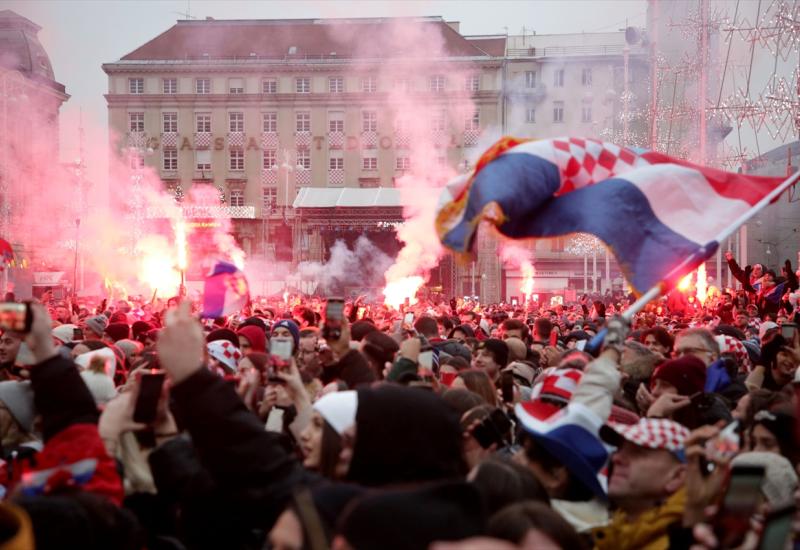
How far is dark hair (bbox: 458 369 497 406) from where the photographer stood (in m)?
6.47

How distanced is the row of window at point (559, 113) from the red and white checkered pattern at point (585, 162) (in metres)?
69.4

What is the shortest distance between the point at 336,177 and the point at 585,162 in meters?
70.3

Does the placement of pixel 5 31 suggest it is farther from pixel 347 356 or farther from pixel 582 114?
pixel 582 114

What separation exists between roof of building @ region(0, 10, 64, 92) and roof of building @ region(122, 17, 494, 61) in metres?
33.9

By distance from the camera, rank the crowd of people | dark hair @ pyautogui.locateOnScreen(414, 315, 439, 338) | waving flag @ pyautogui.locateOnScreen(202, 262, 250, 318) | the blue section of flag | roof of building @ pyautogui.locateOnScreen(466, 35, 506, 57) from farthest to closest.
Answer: roof of building @ pyautogui.locateOnScreen(466, 35, 506, 57), dark hair @ pyautogui.locateOnScreen(414, 315, 439, 338), waving flag @ pyautogui.locateOnScreen(202, 262, 250, 318), the blue section of flag, the crowd of people

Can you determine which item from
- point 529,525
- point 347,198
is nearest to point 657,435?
point 529,525

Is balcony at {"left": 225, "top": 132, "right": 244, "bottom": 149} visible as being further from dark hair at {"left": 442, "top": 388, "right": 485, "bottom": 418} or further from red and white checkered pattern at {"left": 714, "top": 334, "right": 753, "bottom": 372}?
dark hair at {"left": 442, "top": 388, "right": 485, "bottom": 418}

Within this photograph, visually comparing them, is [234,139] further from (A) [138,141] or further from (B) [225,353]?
(B) [225,353]

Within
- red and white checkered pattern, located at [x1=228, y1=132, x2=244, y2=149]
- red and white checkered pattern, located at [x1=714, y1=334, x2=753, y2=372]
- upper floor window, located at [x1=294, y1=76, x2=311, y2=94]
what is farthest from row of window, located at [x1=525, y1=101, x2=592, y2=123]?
red and white checkered pattern, located at [x1=714, y1=334, x2=753, y2=372]

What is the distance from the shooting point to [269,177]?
76.2 meters

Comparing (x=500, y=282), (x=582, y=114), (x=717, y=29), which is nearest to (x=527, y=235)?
(x=717, y=29)

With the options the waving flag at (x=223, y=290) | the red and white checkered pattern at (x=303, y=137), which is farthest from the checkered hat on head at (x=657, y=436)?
the red and white checkered pattern at (x=303, y=137)

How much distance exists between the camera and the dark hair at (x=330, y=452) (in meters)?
4.18

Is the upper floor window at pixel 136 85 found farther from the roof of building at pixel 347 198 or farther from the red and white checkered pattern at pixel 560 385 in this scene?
the red and white checkered pattern at pixel 560 385
